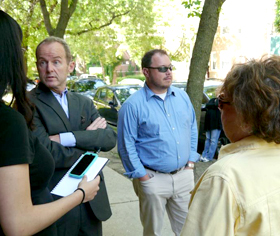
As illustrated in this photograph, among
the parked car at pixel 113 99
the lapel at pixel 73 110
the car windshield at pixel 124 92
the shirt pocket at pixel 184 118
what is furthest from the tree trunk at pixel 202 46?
the car windshield at pixel 124 92

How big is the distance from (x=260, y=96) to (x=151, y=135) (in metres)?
1.73

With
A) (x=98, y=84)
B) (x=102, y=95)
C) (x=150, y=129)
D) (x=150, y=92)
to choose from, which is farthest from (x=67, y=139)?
(x=98, y=84)

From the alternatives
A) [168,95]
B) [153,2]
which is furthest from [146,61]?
[153,2]

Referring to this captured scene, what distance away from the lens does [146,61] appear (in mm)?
3238

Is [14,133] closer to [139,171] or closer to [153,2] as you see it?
[139,171]

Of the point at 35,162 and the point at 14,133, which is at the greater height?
the point at 14,133

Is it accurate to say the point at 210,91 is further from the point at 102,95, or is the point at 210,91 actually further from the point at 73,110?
the point at 73,110

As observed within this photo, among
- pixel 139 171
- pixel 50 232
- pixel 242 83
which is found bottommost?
pixel 139 171

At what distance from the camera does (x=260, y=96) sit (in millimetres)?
1215

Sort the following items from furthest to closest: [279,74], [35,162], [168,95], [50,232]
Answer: [168,95], [50,232], [35,162], [279,74]

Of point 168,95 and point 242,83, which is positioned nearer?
point 242,83

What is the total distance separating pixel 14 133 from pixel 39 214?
37 cm

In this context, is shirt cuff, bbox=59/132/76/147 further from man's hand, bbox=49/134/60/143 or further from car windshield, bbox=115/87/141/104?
car windshield, bbox=115/87/141/104

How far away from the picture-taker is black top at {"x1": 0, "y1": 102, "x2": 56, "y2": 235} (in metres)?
1.21
